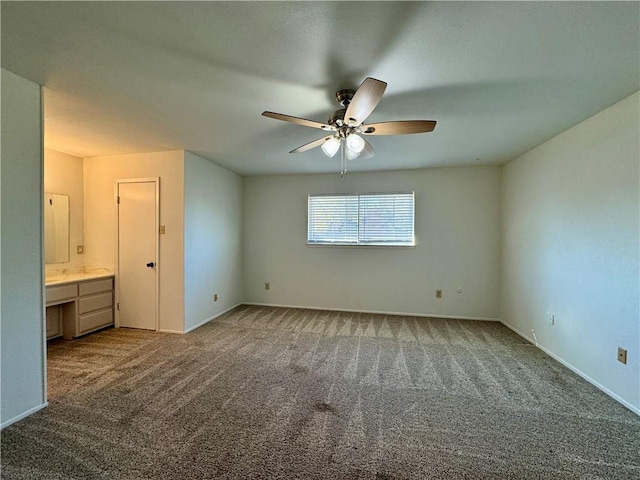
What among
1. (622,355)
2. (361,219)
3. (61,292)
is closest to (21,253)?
(61,292)

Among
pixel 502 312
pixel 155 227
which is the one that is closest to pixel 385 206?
pixel 502 312

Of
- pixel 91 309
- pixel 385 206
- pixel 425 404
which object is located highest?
pixel 385 206

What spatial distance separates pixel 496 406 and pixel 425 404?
550 millimetres

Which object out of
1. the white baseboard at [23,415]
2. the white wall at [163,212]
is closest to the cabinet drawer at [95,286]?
the white wall at [163,212]

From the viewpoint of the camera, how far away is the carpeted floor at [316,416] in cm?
158

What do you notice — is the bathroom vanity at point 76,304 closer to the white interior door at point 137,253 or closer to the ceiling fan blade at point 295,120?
the white interior door at point 137,253

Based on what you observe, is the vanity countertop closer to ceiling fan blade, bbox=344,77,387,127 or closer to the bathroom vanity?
the bathroom vanity

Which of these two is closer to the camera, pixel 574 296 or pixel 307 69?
pixel 307 69

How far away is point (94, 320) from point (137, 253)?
39.9 inches

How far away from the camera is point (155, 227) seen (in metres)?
3.76

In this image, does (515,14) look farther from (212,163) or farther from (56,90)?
(212,163)

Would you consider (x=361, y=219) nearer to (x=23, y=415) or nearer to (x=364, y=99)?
(x=364, y=99)

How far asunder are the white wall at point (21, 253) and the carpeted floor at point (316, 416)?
270mm

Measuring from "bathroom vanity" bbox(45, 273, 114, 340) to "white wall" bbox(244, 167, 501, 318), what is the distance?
87.1 inches
